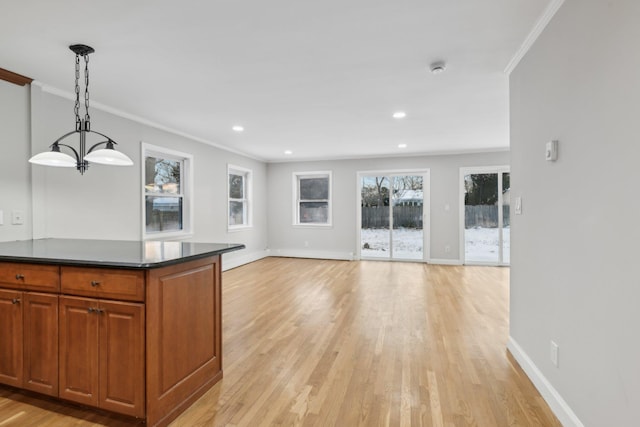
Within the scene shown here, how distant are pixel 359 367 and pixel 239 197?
5.32 meters

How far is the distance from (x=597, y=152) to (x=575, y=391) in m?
1.25

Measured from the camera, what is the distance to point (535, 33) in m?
2.18

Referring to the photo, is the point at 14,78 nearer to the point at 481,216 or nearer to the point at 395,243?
the point at 395,243

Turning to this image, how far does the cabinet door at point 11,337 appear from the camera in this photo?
2.02 meters

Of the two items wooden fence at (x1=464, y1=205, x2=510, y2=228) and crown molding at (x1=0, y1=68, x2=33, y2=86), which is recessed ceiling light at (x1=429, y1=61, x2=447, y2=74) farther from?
wooden fence at (x1=464, y1=205, x2=510, y2=228)

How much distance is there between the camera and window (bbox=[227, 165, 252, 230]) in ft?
22.1

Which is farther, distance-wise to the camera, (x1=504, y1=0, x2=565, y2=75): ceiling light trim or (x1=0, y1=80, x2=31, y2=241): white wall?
(x1=0, y1=80, x2=31, y2=241): white wall

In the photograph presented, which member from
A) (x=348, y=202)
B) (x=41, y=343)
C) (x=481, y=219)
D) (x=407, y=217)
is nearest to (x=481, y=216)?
(x=481, y=219)

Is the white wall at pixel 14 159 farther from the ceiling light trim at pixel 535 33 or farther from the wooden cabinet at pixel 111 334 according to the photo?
the ceiling light trim at pixel 535 33

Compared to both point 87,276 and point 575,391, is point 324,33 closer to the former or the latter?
point 87,276

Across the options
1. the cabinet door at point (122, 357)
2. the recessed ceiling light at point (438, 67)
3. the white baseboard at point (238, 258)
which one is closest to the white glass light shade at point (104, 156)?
the cabinet door at point (122, 357)

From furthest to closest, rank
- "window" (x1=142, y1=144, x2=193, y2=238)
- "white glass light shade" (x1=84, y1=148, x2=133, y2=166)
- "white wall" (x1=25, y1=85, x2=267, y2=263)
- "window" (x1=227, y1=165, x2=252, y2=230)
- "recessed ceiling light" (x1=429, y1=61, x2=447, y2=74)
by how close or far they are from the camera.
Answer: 1. "window" (x1=227, y1=165, x2=252, y2=230)
2. "window" (x1=142, y1=144, x2=193, y2=238)
3. "white wall" (x1=25, y1=85, x2=267, y2=263)
4. "recessed ceiling light" (x1=429, y1=61, x2=447, y2=74)
5. "white glass light shade" (x1=84, y1=148, x2=133, y2=166)

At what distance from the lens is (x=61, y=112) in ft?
11.0

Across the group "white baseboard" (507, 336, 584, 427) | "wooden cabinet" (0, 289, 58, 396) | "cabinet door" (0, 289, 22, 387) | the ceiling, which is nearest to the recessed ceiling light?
the ceiling
